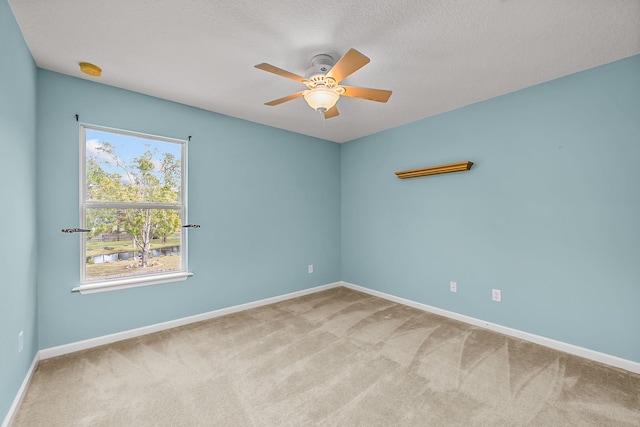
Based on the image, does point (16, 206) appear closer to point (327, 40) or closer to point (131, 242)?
point (131, 242)

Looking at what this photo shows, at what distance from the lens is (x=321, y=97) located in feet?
6.81

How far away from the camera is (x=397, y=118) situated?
11.5 ft

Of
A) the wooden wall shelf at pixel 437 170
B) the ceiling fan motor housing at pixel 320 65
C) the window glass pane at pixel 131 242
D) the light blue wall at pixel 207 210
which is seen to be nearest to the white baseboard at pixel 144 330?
the light blue wall at pixel 207 210

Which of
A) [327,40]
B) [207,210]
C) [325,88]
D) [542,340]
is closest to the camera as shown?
[327,40]

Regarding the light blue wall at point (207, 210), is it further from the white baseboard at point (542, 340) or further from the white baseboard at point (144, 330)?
the white baseboard at point (542, 340)

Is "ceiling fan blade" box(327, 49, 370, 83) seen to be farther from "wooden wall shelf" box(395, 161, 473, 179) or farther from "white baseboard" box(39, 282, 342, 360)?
"white baseboard" box(39, 282, 342, 360)

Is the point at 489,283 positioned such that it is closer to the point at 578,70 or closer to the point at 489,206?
the point at 489,206

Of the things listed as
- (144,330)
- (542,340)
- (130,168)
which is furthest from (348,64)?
(144,330)

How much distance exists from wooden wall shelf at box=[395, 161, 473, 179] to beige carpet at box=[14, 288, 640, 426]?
1.75 metres

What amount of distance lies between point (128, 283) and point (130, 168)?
45.4 inches

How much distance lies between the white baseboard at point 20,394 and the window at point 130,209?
59 cm

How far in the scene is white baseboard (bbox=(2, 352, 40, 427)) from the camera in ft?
5.14

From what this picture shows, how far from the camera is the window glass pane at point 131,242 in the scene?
260cm

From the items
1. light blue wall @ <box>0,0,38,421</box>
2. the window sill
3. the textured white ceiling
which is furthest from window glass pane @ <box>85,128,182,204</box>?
the window sill
